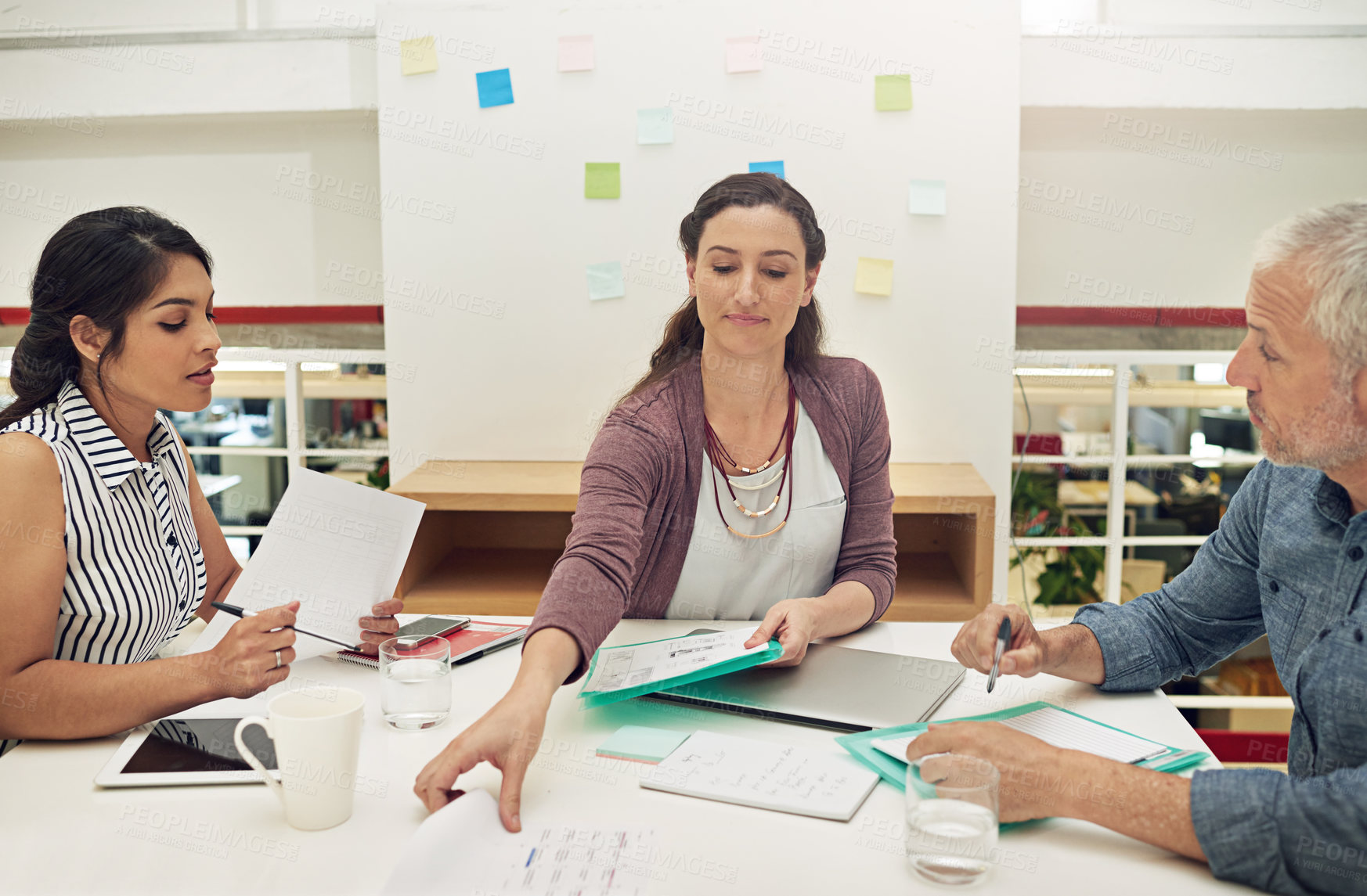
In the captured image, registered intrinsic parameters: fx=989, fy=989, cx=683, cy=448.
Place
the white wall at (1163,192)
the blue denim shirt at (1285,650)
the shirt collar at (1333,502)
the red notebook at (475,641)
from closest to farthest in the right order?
1. the blue denim shirt at (1285,650)
2. the shirt collar at (1333,502)
3. the red notebook at (475,641)
4. the white wall at (1163,192)

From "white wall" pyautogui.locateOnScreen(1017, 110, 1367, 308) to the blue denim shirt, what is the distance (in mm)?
1743

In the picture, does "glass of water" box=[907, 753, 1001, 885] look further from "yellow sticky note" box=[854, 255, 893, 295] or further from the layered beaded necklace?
"yellow sticky note" box=[854, 255, 893, 295]

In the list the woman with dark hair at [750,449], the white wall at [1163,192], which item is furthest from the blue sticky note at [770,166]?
the woman with dark hair at [750,449]

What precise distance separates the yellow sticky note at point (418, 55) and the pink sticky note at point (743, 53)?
2.46 feet

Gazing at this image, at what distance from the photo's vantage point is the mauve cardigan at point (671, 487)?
1.26 m

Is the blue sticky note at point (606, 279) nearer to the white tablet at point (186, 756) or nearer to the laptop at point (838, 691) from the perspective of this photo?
the laptop at point (838, 691)

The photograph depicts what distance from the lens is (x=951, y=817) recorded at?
32.2 inches

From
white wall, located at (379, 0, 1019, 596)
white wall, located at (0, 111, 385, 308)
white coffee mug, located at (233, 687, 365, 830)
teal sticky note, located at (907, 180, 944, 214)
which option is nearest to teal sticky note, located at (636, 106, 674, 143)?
white wall, located at (379, 0, 1019, 596)

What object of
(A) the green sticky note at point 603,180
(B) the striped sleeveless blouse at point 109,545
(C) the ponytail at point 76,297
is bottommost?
(B) the striped sleeveless blouse at point 109,545

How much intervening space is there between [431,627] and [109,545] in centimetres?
42

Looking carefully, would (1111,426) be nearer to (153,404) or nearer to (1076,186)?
(1076,186)

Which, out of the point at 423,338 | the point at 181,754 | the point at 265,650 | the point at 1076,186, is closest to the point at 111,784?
the point at 181,754

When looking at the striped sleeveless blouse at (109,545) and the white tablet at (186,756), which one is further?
the striped sleeveless blouse at (109,545)

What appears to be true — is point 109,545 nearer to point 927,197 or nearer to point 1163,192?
point 927,197
